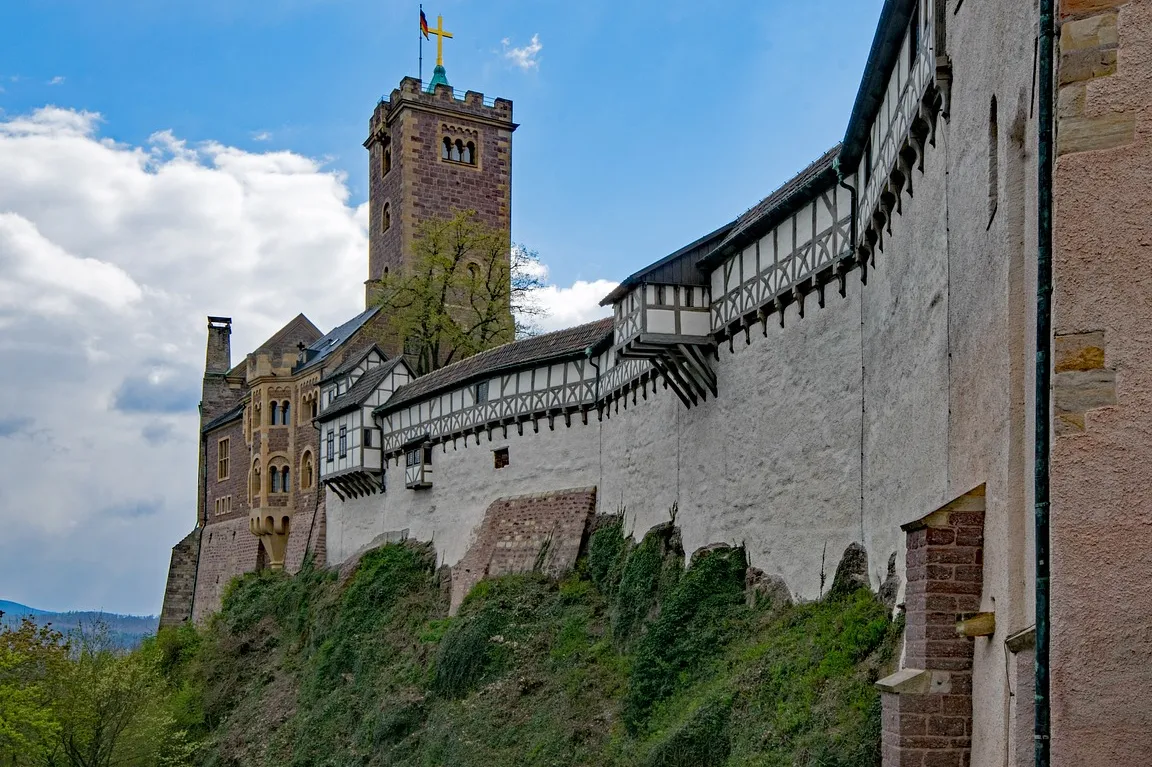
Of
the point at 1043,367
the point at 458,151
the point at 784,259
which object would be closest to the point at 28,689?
the point at 784,259

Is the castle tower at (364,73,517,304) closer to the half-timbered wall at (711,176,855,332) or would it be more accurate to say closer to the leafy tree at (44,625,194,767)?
the leafy tree at (44,625,194,767)

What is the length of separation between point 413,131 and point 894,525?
3591 centimetres

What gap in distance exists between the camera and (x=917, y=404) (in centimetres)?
1246

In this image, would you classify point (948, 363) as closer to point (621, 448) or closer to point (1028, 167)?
point (1028, 167)

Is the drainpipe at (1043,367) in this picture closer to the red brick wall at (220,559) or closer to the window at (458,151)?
the red brick wall at (220,559)

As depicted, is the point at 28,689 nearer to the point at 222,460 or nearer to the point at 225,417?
the point at 222,460

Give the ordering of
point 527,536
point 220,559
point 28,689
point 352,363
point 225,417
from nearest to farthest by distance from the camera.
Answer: point 527,536
point 28,689
point 352,363
point 220,559
point 225,417

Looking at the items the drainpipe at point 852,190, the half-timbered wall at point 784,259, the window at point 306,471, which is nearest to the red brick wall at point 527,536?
the half-timbered wall at point 784,259

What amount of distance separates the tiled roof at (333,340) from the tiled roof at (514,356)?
6851 millimetres

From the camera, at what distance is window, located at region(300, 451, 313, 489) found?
42969mm

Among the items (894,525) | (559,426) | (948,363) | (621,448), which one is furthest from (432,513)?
(948,363)

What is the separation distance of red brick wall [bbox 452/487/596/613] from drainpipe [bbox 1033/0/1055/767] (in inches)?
808

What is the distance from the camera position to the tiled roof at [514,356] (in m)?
27.9

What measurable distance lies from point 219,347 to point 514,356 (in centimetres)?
3131
